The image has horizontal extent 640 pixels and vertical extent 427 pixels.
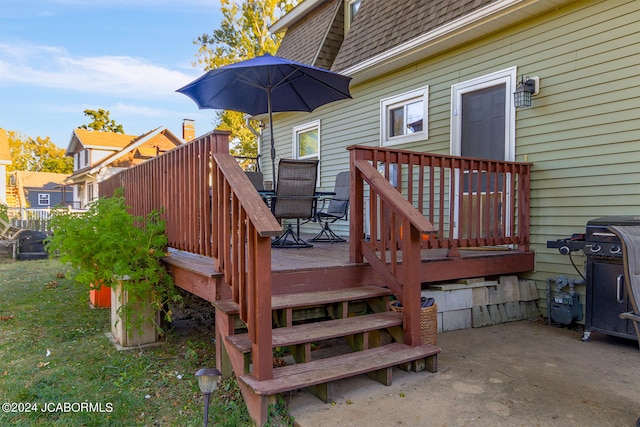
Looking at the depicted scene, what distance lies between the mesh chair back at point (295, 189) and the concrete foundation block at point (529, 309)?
244 centimetres

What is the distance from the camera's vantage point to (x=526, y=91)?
14.1 ft

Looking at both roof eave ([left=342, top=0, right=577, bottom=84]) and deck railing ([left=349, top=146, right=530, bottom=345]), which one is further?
roof eave ([left=342, top=0, right=577, bottom=84])

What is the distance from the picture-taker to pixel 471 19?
173 inches

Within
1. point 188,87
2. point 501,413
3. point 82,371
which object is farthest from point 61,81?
point 501,413

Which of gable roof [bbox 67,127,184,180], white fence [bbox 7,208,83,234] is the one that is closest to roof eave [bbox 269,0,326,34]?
white fence [bbox 7,208,83,234]

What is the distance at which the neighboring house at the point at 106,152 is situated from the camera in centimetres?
2094

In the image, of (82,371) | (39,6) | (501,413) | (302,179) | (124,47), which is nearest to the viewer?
(501,413)

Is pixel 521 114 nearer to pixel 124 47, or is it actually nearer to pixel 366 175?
pixel 366 175

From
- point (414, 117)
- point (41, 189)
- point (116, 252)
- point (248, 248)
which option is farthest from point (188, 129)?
point (248, 248)

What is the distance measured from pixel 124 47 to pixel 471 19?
877 inches

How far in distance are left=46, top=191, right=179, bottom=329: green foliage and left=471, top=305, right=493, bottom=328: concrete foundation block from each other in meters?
2.72

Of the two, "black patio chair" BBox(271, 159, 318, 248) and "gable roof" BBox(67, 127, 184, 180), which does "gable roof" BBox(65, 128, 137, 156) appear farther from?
"black patio chair" BBox(271, 159, 318, 248)

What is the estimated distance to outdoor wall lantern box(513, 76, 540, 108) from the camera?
4301 mm

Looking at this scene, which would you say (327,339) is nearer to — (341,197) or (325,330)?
(325,330)
